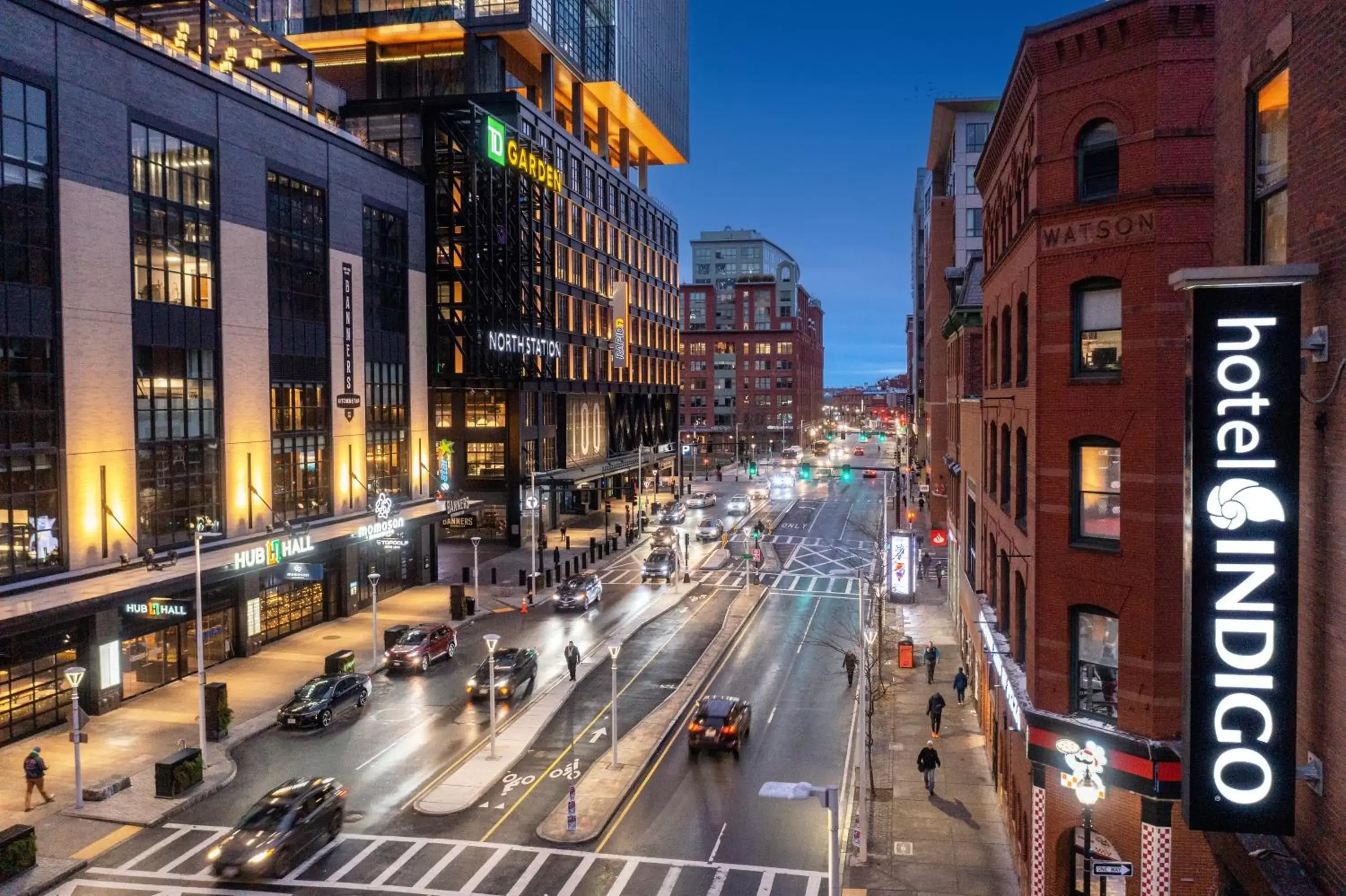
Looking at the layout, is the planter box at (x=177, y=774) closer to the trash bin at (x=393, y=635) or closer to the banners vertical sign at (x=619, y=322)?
the trash bin at (x=393, y=635)

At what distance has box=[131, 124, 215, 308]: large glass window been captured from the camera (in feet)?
123

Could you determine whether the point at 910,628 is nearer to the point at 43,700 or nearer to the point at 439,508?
the point at 439,508

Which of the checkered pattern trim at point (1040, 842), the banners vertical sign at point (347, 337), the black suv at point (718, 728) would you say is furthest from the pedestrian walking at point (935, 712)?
the banners vertical sign at point (347, 337)

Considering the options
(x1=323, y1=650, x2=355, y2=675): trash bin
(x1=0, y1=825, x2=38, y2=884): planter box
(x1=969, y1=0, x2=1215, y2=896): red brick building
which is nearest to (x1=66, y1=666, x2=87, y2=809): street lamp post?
(x1=0, y1=825, x2=38, y2=884): planter box

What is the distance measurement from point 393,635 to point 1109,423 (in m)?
31.9

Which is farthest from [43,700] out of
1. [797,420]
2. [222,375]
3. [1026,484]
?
[797,420]

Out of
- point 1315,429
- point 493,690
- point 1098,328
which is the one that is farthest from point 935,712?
point 1315,429

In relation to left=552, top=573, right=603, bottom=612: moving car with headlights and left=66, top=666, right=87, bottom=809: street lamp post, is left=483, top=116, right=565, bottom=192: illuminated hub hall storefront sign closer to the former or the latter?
left=552, top=573, right=603, bottom=612: moving car with headlights

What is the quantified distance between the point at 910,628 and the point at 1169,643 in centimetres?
3048

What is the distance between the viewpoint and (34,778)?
2545 centimetres

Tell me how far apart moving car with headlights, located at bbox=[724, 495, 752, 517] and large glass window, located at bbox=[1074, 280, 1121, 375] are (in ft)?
242

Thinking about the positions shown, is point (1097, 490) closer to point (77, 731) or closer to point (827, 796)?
point (827, 796)

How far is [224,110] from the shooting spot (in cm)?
4225

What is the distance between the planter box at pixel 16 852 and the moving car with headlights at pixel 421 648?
58.6ft
